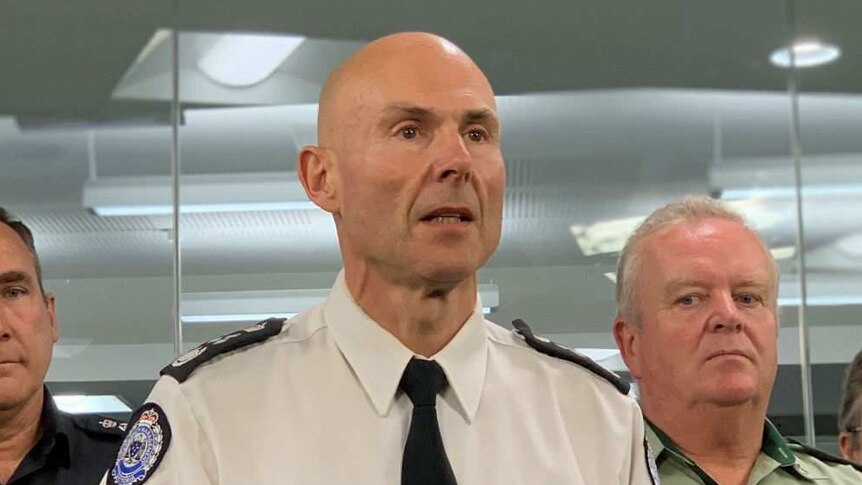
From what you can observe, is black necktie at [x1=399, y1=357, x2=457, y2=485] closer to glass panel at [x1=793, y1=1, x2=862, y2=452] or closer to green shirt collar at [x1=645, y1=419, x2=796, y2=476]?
green shirt collar at [x1=645, y1=419, x2=796, y2=476]

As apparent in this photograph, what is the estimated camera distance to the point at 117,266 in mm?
3637

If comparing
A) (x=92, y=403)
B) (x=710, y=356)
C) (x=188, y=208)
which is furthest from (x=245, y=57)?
(x=710, y=356)

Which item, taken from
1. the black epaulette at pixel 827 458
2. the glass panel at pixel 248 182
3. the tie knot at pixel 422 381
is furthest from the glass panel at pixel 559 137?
the tie knot at pixel 422 381

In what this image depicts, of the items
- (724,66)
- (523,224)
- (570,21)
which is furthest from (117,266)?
(724,66)

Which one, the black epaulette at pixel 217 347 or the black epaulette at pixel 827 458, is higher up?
the black epaulette at pixel 217 347

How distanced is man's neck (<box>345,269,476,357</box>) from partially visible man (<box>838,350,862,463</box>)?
3.60ft

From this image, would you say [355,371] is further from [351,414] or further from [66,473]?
[66,473]

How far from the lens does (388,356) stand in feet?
4.79

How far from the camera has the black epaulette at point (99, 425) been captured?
2246mm

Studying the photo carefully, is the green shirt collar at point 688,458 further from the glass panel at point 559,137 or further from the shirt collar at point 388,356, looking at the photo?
the glass panel at point 559,137

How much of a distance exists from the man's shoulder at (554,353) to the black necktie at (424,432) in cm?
15

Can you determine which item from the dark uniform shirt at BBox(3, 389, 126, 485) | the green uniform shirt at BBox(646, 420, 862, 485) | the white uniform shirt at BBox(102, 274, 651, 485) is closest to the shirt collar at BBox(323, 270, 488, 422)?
the white uniform shirt at BBox(102, 274, 651, 485)

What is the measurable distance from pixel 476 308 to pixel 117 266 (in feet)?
7.55

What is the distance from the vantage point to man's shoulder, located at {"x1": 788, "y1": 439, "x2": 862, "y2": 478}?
2039 millimetres
